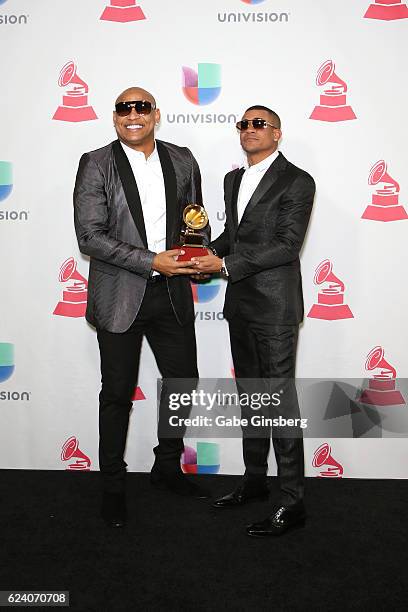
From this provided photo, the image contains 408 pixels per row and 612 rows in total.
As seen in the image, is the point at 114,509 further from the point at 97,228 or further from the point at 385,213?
the point at 385,213

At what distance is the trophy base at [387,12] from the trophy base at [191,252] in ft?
5.20

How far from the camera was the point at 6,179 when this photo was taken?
354 cm

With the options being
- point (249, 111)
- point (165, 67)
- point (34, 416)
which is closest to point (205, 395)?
point (34, 416)

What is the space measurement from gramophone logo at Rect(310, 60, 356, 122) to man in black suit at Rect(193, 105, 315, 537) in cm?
54

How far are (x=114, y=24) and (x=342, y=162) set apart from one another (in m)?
1.45

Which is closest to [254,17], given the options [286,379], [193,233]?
[193,233]

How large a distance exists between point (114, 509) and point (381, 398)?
5.29 feet

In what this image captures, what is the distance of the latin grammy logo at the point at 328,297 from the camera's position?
3.51 meters

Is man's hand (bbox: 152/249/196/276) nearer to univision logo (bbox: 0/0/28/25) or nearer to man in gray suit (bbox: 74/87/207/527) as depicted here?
man in gray suit (bbox: 74/87/207/527)

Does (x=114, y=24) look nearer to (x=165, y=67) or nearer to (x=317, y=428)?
(x=165, y=67)

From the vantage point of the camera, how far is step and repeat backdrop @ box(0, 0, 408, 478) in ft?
11.1

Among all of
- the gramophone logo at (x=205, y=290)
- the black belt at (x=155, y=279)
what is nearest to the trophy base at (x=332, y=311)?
the gramophone logo at (x=205, y=290)

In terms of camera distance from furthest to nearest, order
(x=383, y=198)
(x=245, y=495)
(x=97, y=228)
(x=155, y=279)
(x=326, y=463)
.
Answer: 1. (x=326, y=463)
2. (x=383, y=198)
3. (x=245, y=495)
4. (x=155, y=279)
5. (x=97, y=228)

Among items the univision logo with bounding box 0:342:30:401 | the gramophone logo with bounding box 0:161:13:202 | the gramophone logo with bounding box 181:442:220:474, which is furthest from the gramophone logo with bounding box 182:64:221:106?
the gramophone logo with bounding box 181:442:220:474
